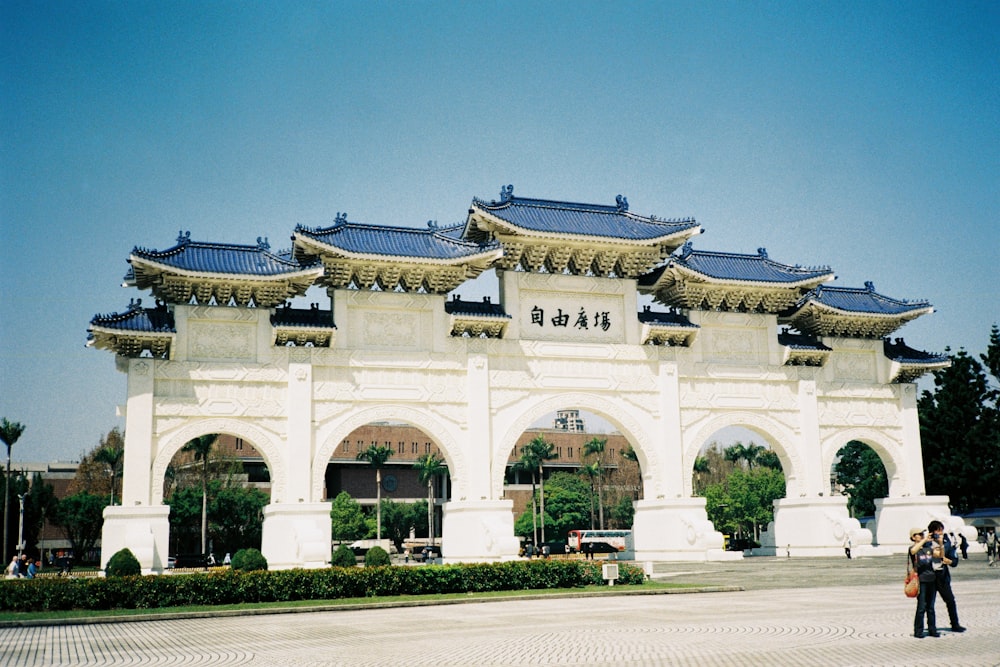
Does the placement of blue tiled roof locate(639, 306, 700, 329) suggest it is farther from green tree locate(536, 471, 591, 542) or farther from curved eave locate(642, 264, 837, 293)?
green tree locate(536, 471, 591, 542)

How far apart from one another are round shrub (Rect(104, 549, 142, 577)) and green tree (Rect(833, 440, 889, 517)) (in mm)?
30163

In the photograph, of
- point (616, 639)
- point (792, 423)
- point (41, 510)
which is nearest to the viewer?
point (616, 639)

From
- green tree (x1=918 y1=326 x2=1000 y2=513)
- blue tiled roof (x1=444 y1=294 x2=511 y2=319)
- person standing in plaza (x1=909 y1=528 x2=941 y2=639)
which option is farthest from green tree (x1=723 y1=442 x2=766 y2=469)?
person standing in plaza (x1=909 y1=528 x2=941 y2=639)

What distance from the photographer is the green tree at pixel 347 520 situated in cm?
5812

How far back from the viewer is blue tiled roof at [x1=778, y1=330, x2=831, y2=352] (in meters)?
28.7

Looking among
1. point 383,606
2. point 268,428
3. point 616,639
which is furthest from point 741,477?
point 616,639

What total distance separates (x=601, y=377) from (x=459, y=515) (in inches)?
221

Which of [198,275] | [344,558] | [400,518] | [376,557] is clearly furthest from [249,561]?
[400,518]

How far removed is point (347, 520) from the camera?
192 ft

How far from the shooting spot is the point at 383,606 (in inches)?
644

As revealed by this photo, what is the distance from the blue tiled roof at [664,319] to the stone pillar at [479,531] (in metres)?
6.73

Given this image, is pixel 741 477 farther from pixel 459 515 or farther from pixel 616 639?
pixel 616 639

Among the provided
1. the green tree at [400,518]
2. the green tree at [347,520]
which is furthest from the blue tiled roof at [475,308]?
the green tree at [400,518]

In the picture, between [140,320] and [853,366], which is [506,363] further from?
[853,366]
